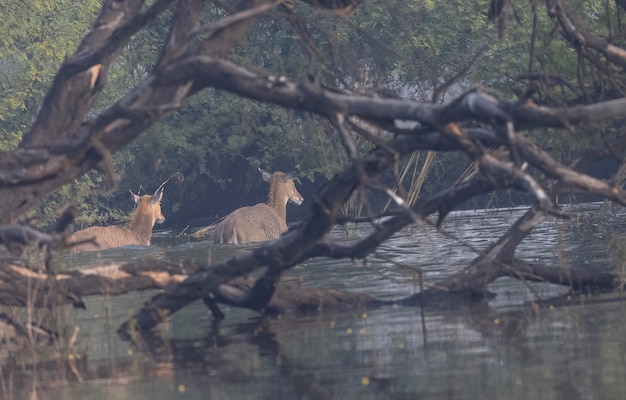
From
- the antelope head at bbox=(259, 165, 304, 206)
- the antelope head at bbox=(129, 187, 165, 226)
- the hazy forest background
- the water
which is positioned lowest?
the water

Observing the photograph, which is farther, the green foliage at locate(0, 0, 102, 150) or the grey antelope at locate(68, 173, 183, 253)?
the green foliage at locate(0, 0, 102, 150)

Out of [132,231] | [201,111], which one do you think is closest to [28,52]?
[201,111]

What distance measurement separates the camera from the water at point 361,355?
7.33m

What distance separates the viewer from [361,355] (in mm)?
8781

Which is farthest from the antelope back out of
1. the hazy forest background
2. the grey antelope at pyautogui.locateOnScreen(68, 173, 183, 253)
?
the hazy forest background

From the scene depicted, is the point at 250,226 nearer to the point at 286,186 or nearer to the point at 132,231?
the point at 132,231

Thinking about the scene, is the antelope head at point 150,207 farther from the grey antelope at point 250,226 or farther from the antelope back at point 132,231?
the grey antelope at point 250,226

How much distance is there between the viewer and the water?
733 centimetres

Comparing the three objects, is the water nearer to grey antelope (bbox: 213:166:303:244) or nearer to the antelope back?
grey antelope (bbox: 213:166:303:244)

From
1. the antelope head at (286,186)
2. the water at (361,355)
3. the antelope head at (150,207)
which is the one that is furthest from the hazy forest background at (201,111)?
the water at (361,355)

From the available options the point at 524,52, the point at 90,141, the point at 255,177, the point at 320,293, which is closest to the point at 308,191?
the point at 255,177

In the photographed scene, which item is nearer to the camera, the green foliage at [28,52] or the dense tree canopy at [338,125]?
the dense tree canopy at [338,125]

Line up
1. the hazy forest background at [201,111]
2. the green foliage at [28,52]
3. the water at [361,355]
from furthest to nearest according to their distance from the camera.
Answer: the green foliage at [28,52]
the hazy forest background at [201,111]
the water at [361,355]

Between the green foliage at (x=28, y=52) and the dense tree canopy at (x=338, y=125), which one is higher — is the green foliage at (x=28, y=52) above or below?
above
